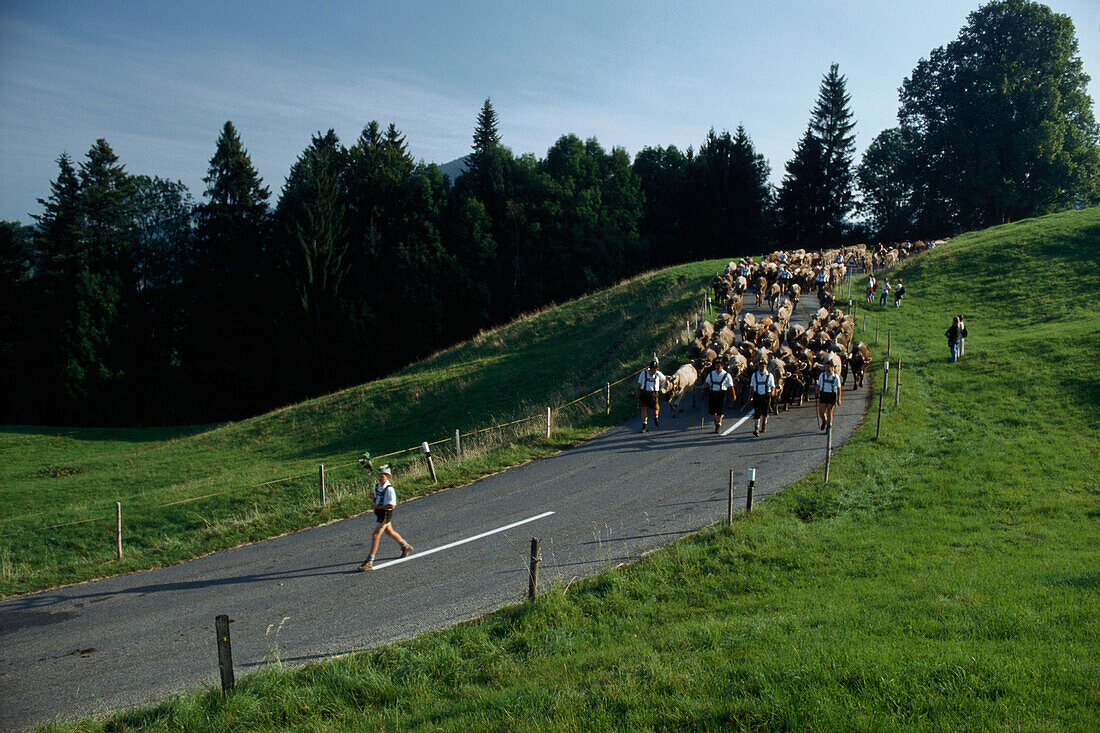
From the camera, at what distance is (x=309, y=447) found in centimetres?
3212

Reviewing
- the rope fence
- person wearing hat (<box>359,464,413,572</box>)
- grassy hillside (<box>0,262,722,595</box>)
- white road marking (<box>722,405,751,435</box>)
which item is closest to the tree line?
grassy hillside (<box>0,262,722,595</box>)

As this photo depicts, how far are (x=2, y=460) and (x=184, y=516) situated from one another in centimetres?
2483

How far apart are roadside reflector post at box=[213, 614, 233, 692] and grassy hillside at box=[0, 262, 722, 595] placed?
7051mm

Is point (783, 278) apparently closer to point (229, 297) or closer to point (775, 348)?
point (775, 348)

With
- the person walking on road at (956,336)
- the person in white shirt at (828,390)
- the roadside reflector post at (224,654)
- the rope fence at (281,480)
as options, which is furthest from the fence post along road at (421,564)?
the person walking on road at (956,336)

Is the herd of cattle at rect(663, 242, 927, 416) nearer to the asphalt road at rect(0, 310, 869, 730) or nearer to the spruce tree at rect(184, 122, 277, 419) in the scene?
the asphalt road at rect(0, 310, 869, 730)

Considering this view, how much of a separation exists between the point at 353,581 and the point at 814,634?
7.75 m

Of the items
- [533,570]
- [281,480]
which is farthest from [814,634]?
[281,480]

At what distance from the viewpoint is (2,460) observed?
1459 inches

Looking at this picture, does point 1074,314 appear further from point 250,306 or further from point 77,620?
point 250,306

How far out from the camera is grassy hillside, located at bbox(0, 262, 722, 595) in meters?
17.5

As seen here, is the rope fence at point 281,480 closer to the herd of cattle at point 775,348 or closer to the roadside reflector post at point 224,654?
the herd of cattle at point 775,348

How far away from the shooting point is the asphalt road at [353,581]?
948cm

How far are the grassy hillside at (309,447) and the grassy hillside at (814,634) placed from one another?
308 inches
